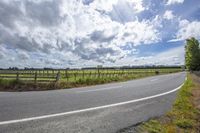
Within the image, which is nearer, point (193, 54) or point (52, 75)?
point (52, 75)

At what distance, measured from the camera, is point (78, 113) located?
716 centimetres

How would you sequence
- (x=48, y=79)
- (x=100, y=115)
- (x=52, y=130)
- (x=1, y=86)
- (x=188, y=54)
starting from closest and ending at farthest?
(x=52, y=130) → (x=100, y=115) → (x=1, y=86) → (x=48, y=79) → (x=188, y=54)

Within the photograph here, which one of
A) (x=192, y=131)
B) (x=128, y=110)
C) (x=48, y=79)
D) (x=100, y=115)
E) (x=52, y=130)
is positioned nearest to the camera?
(x=52, y=130)

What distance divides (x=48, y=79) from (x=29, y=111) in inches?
582

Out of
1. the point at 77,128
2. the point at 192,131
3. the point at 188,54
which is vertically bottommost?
the point at 192,131

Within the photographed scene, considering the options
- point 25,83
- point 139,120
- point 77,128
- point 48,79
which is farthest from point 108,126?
point 48,79

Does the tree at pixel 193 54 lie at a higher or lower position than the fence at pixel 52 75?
higher

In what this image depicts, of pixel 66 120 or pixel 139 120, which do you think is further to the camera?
pixel 139 120

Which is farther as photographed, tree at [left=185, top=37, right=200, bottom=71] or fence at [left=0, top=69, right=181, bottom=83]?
tree at [left=185, top=37, right=200, bottom=71]

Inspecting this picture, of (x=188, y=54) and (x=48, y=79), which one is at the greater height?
(x=188, y=54)

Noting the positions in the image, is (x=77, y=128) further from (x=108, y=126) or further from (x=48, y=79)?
(x=48, y=79)

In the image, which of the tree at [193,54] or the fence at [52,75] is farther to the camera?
the tree at [193,54]

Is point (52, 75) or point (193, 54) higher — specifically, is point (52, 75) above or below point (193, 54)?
below

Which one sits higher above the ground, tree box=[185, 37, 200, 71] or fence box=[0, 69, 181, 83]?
tree box=[185, 37, 200, 71]
